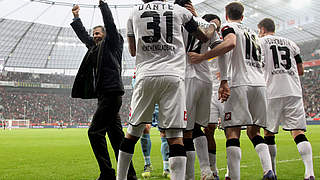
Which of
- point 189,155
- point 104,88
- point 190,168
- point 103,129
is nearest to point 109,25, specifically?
point 104,88

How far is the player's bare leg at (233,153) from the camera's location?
3.40m

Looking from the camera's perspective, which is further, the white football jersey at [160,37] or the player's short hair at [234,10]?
the player's short hair at [234,10]

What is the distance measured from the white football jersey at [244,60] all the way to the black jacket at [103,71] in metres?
1.41

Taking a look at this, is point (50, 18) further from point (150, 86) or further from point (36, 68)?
point (150, 86)

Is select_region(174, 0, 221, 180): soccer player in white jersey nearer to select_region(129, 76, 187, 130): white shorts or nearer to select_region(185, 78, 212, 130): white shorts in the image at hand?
select_region(185, 78, 212, 130): white shorts

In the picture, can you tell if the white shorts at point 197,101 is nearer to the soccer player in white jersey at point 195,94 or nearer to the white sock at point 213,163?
the soccer player in white jersey at point 195,94

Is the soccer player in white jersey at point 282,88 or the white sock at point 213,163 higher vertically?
the soccer player in white jersey at point 282,88

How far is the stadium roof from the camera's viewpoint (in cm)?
3472

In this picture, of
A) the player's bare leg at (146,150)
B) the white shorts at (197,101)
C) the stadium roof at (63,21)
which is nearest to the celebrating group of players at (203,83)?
the white shorts at (197,101)

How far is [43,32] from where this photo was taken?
147ft

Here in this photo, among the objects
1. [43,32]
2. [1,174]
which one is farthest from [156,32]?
[43,32]

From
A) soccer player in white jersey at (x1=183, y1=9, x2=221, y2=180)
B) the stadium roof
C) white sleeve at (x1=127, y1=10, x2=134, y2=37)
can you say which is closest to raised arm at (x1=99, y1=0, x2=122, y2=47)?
white sleeve at (x1=127, y1=10, x2=134, y2=37)

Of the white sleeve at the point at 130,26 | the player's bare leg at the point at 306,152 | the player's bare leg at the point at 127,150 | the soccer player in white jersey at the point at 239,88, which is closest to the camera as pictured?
the player's bare leg at the point at 127,150

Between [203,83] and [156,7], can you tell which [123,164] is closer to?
[203,83]
